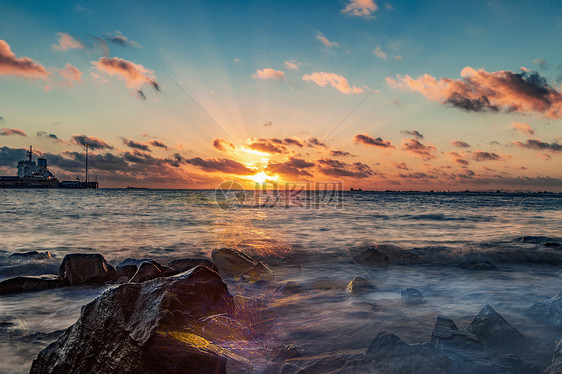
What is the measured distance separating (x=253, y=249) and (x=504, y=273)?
8.33m

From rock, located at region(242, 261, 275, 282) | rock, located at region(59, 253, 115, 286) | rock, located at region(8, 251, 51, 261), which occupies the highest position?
rock, located at region(59, 253, 115, 286)

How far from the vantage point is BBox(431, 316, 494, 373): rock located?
349cm

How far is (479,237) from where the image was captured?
16500mm

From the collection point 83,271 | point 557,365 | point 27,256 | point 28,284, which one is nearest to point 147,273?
point 83,271

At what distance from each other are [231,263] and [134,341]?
5.66 m

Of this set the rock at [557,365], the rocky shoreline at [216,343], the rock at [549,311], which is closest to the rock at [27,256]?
the rocky shoreline at [216,343]

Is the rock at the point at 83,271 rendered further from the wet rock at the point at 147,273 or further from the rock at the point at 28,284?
the wet rock at the point at 147,273

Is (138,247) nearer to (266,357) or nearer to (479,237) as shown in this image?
(266,357)

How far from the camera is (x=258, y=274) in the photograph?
8.05 m

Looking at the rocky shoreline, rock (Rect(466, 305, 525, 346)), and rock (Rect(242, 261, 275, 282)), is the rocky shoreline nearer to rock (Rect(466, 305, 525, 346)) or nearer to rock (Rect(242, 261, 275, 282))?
rock (Rect(466, 305, 525, 346))

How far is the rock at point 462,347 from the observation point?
349 cm

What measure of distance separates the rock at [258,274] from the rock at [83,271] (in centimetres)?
305

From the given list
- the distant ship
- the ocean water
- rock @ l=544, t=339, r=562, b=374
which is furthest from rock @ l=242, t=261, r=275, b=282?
the distant ship

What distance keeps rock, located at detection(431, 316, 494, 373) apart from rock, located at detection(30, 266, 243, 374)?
2295 mm
